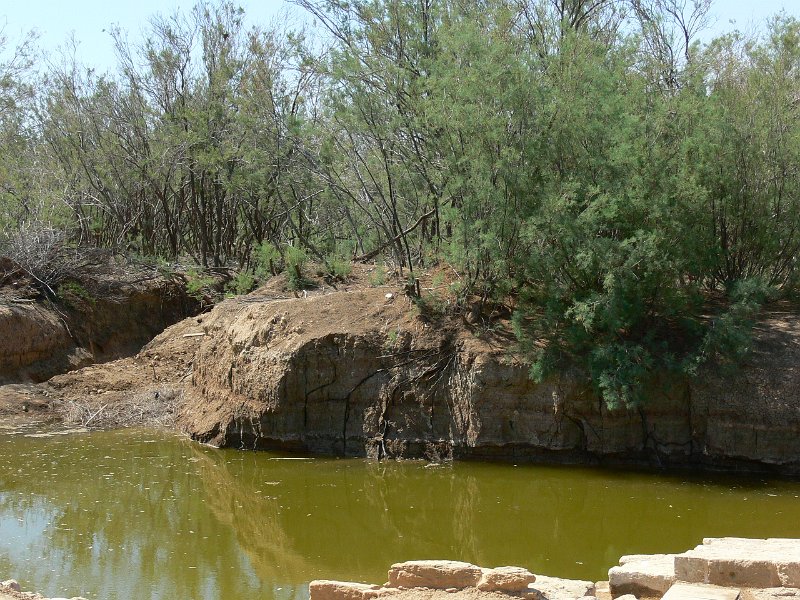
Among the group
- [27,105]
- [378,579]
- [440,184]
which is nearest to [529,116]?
[440,184]

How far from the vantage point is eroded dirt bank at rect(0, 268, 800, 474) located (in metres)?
13.2

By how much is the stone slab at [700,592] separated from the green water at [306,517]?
2344 millimetres

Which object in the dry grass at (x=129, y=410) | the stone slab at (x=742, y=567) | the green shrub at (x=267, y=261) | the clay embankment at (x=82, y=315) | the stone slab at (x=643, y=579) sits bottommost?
the stone slab at (x=643, y=579)

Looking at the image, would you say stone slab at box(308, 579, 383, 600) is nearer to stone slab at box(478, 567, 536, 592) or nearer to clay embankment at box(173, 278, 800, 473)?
stone slab at box(478, 567, 536, 592)

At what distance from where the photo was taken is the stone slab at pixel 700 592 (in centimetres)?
646

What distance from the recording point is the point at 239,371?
15.1 meters

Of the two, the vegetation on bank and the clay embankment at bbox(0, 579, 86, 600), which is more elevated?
the vegetation on bank

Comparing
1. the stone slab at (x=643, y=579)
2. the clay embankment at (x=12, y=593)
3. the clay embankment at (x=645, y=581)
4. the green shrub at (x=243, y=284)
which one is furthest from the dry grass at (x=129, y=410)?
the stone slab at (x=643, y=579)

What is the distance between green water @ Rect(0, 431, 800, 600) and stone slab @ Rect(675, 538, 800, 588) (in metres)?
2.14

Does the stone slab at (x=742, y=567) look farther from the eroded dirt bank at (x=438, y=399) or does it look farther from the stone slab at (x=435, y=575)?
the eroded dirt bank at (x=438, y=399)

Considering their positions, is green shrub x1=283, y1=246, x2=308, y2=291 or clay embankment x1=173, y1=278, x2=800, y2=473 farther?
green shrub x1=283, y1=246, x2=308, y2=291

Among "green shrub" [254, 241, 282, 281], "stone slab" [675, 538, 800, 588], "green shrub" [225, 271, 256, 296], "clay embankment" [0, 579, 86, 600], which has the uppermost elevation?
"green shrub" [254, 241, 282, 281]

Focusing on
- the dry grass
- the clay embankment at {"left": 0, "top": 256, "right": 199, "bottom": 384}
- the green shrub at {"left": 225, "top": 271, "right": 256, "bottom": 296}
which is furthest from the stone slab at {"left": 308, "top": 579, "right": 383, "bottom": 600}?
the clay embankment at {"left": 0, "top": 256, "right": 199, "bottom": 384}

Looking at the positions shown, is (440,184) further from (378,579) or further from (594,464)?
(378,579)
